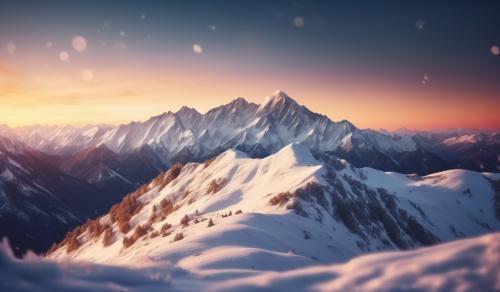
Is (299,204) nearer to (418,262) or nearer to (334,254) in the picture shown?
(334,254)

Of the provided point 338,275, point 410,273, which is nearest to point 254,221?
point 338,275

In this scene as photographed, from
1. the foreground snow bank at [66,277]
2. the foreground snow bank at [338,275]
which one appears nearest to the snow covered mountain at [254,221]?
the foreground snow bank at [66,277]

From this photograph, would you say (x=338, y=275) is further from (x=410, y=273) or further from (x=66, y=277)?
(x=66, y=277)

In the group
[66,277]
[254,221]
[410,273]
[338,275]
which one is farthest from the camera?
[254,221]

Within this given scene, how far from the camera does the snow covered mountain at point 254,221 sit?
27.8m

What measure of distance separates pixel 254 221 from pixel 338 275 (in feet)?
119

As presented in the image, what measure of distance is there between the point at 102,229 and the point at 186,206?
3810 cm

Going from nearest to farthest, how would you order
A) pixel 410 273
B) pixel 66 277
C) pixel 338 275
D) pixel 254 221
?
pixel 66 277
pixel 410 273
pixel 338 275
pixel 254 221

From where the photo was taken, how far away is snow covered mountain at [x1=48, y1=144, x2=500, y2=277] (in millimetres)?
27828

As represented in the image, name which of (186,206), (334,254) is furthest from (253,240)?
(186,206)

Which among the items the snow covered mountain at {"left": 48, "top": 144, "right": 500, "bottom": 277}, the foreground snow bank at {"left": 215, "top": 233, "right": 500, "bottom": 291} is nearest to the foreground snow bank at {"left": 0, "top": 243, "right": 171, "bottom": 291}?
the snow covered mountain at {"left": 48, "top": 144, "right": 500, "bottom": 277}

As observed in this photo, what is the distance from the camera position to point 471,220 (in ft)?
574

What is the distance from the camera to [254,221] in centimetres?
4353

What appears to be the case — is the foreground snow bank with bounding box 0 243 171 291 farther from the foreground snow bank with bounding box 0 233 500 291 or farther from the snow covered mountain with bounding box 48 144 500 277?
the snow covered mountain with bounding box 48 144 500 277
